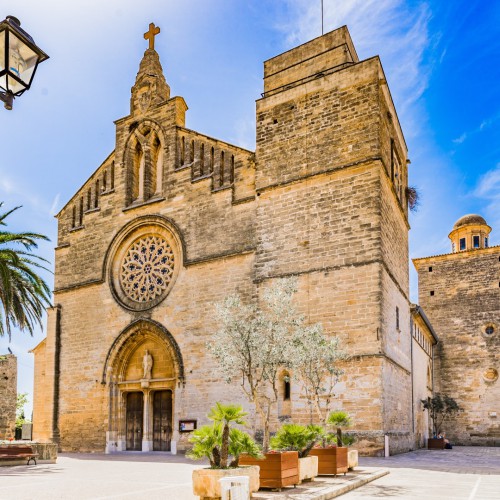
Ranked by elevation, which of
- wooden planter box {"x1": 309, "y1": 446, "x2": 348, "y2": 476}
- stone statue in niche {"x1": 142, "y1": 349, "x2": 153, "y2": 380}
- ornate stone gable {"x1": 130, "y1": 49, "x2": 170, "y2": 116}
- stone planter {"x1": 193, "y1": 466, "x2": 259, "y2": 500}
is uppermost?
ornate stone gable {"x1": 130, "y1": 49, "x2": 170, "y2": 116}

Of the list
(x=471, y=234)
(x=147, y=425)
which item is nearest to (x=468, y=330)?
(x=471, y=234)

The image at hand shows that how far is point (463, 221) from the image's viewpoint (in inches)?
1558

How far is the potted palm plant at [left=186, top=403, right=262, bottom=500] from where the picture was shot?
832 cm

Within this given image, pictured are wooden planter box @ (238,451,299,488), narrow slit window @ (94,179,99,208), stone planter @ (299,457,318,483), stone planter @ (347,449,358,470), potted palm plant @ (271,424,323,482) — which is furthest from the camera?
narrow slit window @ (94,179,99,208)

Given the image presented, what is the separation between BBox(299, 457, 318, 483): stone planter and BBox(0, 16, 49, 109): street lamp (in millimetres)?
8276

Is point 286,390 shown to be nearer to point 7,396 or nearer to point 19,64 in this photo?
point 7,396

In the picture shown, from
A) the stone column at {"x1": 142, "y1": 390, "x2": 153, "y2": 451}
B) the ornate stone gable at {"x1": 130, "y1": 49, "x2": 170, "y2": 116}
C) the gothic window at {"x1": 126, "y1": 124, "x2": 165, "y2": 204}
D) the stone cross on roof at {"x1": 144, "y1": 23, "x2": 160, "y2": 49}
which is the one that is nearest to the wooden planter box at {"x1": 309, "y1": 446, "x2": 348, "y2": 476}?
the stone column at {"x1": 142, "y1": 390, "x2": 153, "y2": 451}

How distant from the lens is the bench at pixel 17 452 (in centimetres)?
1548

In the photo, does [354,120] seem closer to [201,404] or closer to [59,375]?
[201,404]

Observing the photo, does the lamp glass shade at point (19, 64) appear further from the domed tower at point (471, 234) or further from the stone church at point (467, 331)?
the domed tower at point (471, 234)

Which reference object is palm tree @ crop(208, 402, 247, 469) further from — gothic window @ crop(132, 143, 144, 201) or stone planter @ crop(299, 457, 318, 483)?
gothic window @ crop(132, 143, 144, 201)

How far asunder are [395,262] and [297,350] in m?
8.74

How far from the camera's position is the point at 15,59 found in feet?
15.3

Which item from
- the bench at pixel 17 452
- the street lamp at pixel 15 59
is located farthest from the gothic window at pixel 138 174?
the street lamp at pixel 15 59
